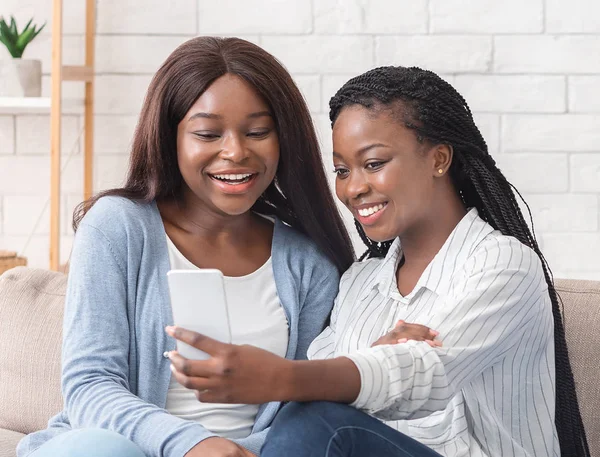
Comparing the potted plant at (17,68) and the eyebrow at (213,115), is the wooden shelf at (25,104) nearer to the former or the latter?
the potted plant at (17,68)

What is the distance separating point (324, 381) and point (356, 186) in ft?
1.20

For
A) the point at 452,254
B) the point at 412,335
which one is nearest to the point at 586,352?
the point at 452,254

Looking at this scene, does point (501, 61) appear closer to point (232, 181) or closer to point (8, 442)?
point (232, 181)

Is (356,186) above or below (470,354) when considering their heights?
above

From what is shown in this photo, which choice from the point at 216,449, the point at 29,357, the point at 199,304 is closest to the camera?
the point at 199,304

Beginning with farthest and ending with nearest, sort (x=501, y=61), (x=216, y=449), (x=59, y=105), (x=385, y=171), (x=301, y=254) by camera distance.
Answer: (x=501, y=61) → (x=59, y=105) → (x=301, y=254) → (x=385, y=171) → (x=216, y=449)

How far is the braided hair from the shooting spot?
140cm

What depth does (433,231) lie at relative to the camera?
1.46 m

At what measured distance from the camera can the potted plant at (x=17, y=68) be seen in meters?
2.22

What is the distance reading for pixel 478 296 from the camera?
1.26 meters

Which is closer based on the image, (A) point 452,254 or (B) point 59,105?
(A) point 452,254

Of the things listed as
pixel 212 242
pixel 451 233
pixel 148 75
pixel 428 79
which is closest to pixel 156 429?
pixel 212 242

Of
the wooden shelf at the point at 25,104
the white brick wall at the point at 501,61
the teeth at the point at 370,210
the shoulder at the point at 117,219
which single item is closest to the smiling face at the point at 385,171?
the teeth at the point at 370,210

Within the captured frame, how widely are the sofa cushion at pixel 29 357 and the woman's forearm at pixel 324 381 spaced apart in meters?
0.74
